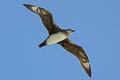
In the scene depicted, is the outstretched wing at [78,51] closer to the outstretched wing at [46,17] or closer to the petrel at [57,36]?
the petrel at [57,36]

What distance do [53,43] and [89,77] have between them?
299 cm

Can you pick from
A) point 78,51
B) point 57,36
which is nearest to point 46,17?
point 57,36

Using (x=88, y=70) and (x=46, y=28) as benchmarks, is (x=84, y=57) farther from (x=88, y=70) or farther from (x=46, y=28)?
(x=46, y=28)

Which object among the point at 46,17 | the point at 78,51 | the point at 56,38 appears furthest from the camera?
the point at 78,51

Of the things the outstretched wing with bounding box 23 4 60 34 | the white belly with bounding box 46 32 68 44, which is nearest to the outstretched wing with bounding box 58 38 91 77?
the outstretched wing with bounding box 23 4 60 34

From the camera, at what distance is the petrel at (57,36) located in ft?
75.2

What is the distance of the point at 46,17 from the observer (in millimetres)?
23422

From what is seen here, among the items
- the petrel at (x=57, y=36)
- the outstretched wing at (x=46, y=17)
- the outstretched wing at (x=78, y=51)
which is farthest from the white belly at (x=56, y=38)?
the outstretched wing at (x=78, y=51)

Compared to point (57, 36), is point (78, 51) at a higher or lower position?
lower

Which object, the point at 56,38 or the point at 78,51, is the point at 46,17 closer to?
the point at 56,38

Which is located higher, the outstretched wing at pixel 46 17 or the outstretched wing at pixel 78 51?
the outstretched wing at pixel 46 17

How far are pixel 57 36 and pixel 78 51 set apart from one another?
2085mm

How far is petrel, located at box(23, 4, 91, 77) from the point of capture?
22922mm

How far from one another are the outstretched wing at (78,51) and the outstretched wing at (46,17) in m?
1.06
